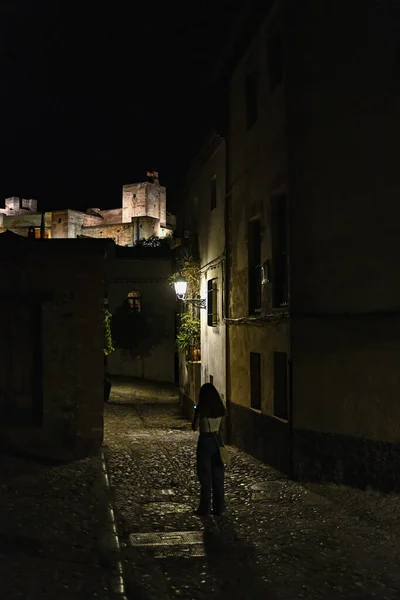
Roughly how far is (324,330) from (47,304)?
4.92 m

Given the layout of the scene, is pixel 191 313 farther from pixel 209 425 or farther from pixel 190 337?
pixel 209 425

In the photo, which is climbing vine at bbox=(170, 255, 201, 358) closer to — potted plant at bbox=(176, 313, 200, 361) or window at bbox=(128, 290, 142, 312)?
potted plant at bbox=(176, 313, 200, 361)

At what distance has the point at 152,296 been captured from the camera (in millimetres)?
32906

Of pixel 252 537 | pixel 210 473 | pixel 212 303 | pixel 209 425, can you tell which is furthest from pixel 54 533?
pixel 212 303

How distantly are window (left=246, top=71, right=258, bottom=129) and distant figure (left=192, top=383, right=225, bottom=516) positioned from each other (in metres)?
7.12

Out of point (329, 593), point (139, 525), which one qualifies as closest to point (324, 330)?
point (139, 525)

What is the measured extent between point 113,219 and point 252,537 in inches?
2859

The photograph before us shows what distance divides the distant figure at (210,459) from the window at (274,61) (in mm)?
6485

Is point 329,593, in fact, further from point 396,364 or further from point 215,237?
point 215,237

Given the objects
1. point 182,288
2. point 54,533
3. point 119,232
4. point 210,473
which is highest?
point 119,232

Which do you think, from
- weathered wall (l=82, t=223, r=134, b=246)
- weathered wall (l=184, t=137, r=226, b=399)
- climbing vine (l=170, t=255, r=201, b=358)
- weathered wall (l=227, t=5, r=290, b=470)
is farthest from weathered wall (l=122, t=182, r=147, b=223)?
weathered wall (l=227, t=5, r=290, b=470)

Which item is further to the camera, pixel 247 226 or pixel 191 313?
pixel 191 313

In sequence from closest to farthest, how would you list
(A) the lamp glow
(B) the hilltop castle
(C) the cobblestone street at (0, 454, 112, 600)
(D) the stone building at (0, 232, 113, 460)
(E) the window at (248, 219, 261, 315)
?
(C) the cobblestone street at (0, 454, 112, 600)
(D) the stone building at (0, 232, 113, 460)
(E) the window at (248, 219, 261, 315)
(A) the lamp glow
(B) the hilltop castle

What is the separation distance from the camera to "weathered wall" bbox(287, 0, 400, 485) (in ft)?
32.2
